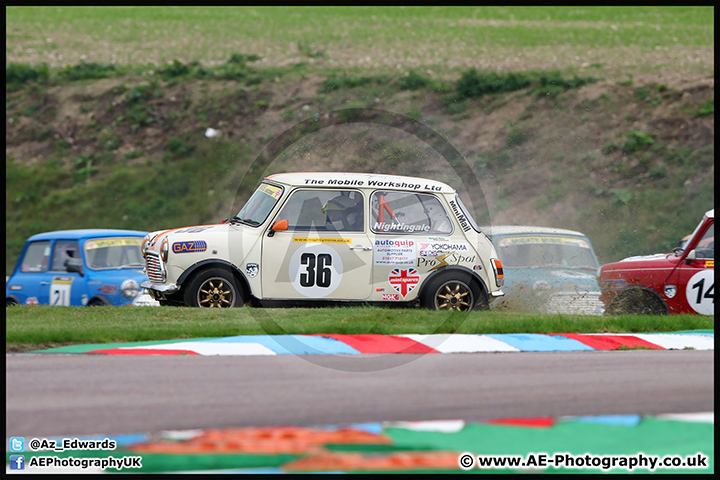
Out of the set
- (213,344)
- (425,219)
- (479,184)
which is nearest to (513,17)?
(479,184)

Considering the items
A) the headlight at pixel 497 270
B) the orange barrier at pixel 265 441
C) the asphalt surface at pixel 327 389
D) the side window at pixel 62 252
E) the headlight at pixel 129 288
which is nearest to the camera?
the orange barrier at pixel 265 441

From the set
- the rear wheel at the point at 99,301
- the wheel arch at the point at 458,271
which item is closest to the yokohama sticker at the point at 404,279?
the wheel arch at the point at 458,271

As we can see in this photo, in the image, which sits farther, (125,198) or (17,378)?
(125,198)

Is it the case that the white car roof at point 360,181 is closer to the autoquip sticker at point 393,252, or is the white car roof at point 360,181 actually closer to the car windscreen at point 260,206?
the car windscreen at point 260,206

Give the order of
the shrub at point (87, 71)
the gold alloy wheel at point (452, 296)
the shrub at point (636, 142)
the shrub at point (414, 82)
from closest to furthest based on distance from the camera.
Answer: the gold alloy wheel at point (452, 296)
the shrub at point (636, 142)
the shrub at point (414, 82)
the shrub at point (87, 71)

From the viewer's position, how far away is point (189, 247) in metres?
9.52

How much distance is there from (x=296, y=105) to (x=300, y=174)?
66.3 feet

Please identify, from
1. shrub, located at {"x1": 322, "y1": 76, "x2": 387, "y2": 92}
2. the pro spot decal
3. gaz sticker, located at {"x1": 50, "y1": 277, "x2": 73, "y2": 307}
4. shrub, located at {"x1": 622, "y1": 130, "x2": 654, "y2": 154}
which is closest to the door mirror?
gaz sticker, located at {"x1": 50, "y1": 277, "x2": 73, "y2": 307}

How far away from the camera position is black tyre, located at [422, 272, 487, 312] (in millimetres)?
9664

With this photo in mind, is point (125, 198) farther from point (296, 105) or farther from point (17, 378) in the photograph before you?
point (17, 378)

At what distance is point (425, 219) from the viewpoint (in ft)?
32.5

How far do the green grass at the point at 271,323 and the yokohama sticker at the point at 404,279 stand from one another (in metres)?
0.37

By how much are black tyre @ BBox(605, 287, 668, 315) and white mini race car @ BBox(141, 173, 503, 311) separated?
209 centimetres

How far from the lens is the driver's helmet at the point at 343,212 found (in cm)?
966
